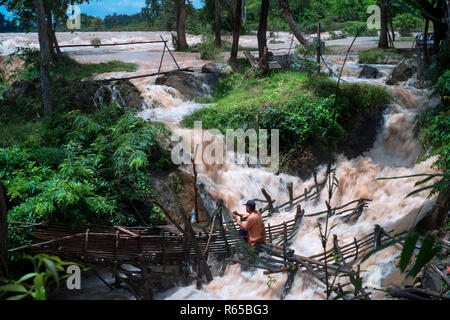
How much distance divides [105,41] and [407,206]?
20.4m

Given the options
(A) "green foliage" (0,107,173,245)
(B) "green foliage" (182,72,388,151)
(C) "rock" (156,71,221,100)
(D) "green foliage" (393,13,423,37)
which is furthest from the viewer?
(D) "green foliage" (393,13,423,37)

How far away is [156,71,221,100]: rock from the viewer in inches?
453

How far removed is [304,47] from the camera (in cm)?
1092

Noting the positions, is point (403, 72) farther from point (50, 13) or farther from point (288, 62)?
point (50, 13)

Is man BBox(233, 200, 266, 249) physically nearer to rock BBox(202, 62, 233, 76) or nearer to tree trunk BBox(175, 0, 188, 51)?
rock BBox(202, 62, 233, 76)

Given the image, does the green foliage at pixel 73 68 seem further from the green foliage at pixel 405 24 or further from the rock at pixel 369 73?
the green foliage at pixel 405 24

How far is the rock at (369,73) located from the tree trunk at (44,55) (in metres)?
8.77

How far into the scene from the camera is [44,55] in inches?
341

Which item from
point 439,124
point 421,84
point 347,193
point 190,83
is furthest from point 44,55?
point 421,84

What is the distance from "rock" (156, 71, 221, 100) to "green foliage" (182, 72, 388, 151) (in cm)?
160

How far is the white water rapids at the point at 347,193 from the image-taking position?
5.09m

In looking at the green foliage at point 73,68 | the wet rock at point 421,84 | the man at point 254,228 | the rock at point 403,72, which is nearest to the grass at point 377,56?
the rock at point 403,72

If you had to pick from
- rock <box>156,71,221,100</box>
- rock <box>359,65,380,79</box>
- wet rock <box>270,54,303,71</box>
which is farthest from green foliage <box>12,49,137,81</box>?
rock <box>359,65,380,79</box>

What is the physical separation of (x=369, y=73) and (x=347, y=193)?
6.02 m
